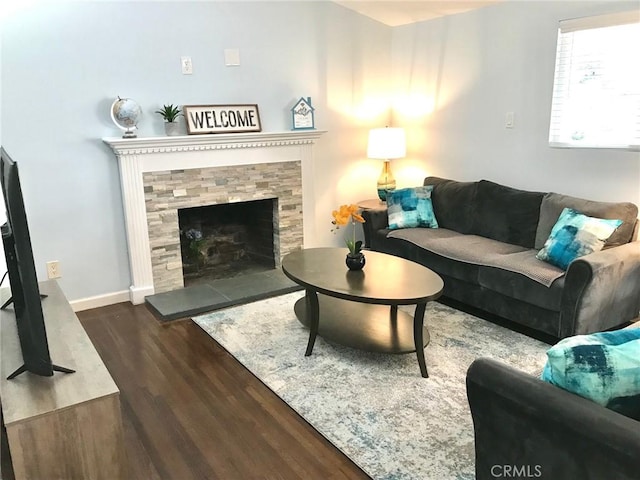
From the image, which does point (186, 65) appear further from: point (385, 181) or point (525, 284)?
point (525, 284)

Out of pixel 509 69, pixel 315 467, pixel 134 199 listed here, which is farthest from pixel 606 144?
pixel 134 199

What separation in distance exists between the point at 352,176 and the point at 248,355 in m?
2.57

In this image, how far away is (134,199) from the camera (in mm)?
3930

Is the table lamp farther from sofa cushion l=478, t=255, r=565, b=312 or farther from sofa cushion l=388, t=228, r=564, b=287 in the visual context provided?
sofa cushion l=478, t=255, r=565, b=312

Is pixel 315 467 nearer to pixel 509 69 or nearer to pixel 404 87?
pixel 509 69

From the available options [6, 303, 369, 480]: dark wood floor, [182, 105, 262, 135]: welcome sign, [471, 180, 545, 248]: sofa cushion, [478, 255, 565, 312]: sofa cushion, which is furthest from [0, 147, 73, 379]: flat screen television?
[471, 180, 545, 248]: sofa cushion

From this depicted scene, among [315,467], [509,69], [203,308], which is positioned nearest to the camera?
[315,467]

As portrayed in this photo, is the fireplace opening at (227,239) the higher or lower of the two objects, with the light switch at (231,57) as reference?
lower

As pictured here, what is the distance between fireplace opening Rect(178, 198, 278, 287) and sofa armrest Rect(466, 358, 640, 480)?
3295 mm

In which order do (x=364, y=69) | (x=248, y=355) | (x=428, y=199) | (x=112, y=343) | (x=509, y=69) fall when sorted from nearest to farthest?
(x=248, y=355), (x=112, y=343), (x=509, y=69), (x=428, y=199), (x=364, y=69)

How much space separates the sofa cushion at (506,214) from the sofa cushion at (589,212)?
0.08m

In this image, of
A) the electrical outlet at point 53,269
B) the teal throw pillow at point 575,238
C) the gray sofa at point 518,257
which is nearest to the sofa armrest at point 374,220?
the gray sofa at point 518,257

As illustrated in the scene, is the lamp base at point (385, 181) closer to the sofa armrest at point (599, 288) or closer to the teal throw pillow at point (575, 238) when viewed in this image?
the teal throw pillow at point (575, 238)

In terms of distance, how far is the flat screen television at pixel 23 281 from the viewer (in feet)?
5.76
